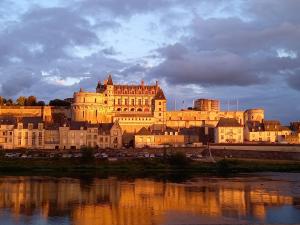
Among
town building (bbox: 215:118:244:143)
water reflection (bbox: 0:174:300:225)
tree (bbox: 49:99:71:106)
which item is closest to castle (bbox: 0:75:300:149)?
town building (bbox: 215:118:244:143)

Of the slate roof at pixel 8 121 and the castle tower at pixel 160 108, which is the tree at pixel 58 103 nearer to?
the castle tower at pixel 160 108

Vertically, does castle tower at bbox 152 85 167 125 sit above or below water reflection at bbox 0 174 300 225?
above

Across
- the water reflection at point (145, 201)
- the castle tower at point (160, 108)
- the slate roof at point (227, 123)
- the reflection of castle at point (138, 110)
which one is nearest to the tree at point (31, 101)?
the reflection of castle at point (138, 110)

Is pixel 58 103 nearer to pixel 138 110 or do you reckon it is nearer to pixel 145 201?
pixel 138 110

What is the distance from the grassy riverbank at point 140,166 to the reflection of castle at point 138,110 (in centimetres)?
2441

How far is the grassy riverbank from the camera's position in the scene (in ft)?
148

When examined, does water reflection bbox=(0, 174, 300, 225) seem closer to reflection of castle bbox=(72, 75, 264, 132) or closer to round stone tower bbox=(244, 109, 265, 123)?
reflection of castle bbox=(72, 75, 264, 132)

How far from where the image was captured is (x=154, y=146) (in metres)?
60.3

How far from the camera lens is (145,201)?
2698 cm

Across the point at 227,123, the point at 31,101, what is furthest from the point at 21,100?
the point at 227,123

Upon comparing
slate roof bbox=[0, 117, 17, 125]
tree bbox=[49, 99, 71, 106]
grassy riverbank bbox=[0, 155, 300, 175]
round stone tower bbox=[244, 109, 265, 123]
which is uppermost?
tree bbox=[49, 99, 71, 106]

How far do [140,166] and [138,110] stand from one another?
113ft

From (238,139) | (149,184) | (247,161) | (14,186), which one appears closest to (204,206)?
(149,184)

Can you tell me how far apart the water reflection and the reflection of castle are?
35.5m
